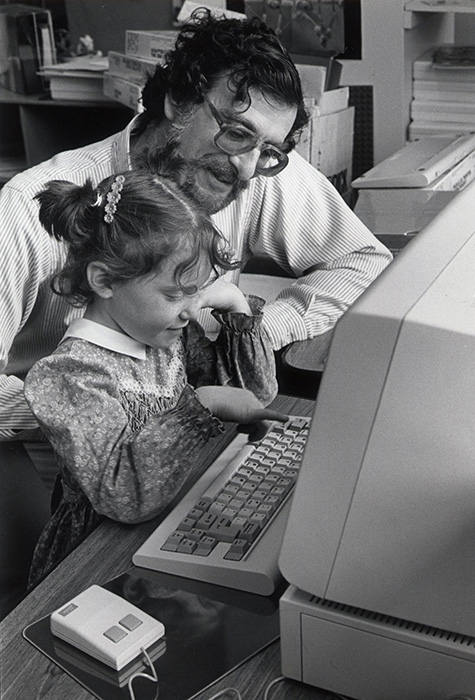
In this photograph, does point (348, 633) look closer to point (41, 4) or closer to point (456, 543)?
point (456, 543)

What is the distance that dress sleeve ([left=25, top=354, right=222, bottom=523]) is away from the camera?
936 mm

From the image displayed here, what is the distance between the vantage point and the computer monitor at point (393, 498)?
620 mm

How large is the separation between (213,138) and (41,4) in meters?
2.23

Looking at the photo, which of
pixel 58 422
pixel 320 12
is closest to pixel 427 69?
pixel 320 12

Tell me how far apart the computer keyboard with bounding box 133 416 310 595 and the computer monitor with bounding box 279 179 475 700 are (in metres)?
0.13

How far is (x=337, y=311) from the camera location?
1514 millimetres

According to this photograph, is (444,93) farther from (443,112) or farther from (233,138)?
(233,138)

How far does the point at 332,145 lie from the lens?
2.38 meters

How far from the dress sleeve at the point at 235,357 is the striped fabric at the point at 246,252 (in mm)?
180

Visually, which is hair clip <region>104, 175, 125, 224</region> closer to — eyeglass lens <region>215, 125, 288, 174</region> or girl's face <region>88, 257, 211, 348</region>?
girl's face <region>88, 257, 211, 348</region>

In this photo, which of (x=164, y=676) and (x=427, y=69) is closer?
(x=164, y=676)

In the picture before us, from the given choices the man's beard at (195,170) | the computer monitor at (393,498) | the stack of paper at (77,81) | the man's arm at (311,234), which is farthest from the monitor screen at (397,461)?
the stack of paper at (77,81)

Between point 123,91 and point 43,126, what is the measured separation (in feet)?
2.22

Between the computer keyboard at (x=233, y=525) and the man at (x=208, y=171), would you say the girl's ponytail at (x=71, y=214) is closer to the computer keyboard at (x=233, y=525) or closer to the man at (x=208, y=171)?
the man at (x=208, y=171)
